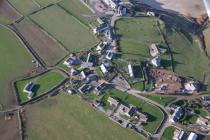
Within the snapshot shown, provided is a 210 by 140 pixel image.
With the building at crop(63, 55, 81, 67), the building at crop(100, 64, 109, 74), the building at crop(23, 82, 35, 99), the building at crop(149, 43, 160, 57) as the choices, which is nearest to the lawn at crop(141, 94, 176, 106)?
the building at crop(100, 64, 109, 74)

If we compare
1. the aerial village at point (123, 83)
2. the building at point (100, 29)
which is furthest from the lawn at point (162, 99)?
the building at point (100, 29)

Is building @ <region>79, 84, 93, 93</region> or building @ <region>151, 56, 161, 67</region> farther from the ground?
building @ <region>151, 56, 161, 67</region>

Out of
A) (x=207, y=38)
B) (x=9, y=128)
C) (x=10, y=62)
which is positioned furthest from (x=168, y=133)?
(x=10, y=62)

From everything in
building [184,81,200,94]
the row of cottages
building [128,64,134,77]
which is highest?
building [128,64,134,77]

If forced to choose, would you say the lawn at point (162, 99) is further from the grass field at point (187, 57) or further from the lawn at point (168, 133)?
the grass field at point (187, 57)

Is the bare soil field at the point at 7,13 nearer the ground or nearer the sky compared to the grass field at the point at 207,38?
nearer the sky

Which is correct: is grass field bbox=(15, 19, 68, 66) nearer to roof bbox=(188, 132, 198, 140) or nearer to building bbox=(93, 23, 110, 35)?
building bbox=(93, 23, 110, 35)
